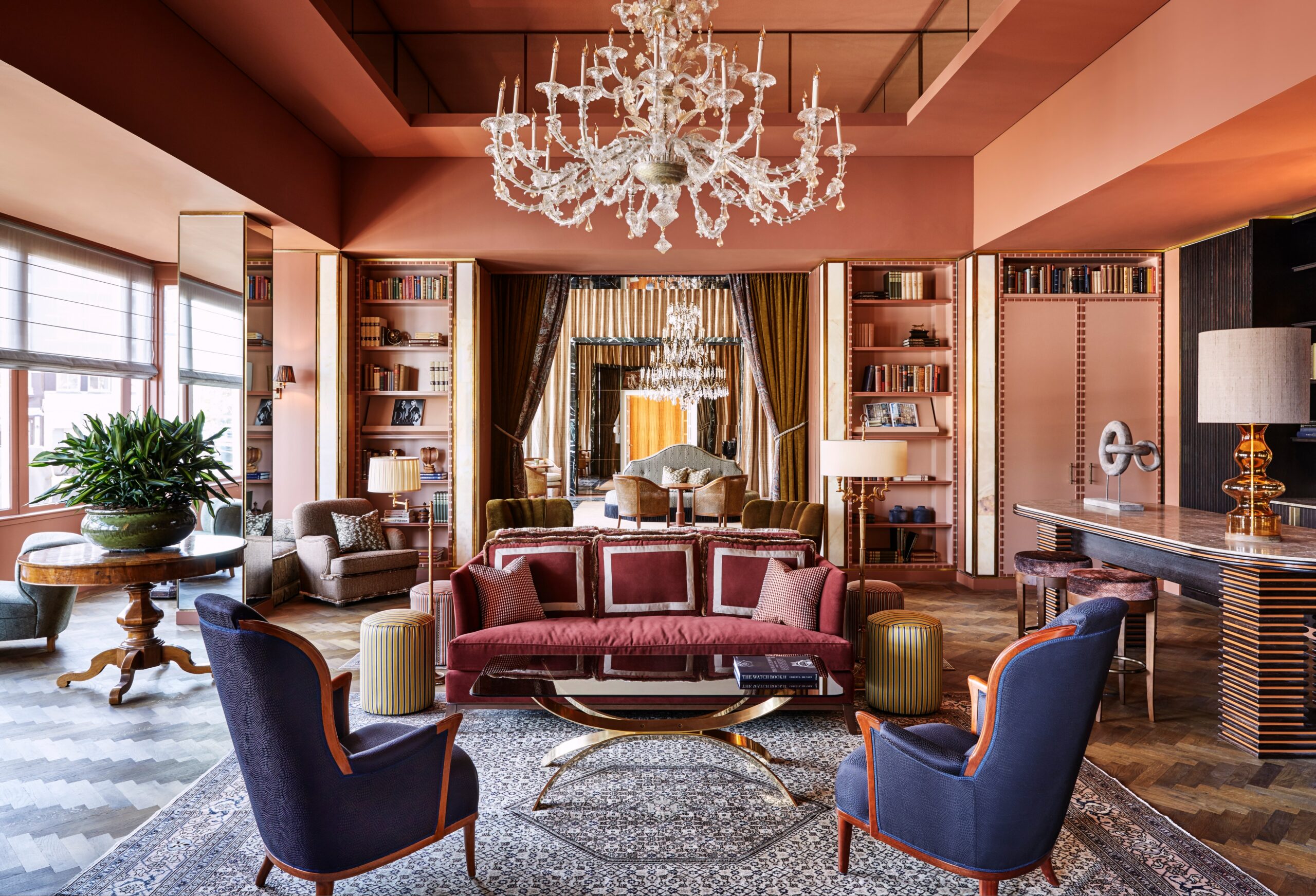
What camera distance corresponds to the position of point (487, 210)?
6.71m

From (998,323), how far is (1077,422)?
1142mm

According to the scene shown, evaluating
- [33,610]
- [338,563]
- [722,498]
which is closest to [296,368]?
[338,563]

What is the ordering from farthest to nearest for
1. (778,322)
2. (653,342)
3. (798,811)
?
1. (653,342)
2. (778,322)
3. (798,811)

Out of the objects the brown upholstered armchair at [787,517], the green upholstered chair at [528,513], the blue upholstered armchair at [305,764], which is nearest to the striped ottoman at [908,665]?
the brown upholstered armchair at [787,517]

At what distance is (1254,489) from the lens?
3646 mm

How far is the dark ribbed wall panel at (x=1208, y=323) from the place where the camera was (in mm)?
5805

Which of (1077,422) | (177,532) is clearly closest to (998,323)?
(1077,422)

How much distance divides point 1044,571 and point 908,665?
3.89 feet

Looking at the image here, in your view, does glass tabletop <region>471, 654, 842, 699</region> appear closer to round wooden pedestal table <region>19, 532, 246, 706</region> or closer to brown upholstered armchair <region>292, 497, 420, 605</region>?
round wooden pedestal table <region>19, 532, 246, 706</region>

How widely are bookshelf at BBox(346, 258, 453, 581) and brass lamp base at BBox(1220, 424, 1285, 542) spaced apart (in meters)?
5.88

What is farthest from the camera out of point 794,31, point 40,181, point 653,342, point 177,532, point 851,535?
point 653,342

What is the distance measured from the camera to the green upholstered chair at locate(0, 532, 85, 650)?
15.4ft

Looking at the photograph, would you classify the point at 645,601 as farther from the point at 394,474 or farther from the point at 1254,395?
the point at 1254,395

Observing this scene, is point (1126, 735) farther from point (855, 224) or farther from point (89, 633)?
point (89, 633)
